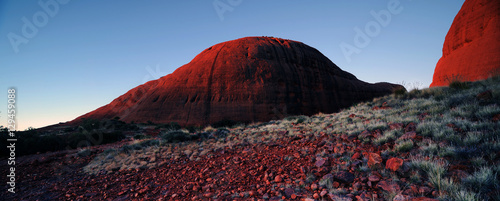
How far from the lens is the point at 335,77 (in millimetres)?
38188

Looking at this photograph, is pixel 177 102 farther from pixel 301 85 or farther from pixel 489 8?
pixel 489 8

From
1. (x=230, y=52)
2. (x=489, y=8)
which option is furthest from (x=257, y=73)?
(x=489, y=8)

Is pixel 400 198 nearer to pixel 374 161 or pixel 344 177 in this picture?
pixel 344 177

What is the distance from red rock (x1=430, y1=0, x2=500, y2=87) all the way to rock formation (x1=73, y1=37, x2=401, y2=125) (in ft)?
45.1

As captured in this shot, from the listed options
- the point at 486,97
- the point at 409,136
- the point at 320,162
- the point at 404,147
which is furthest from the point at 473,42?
the point at 320,162

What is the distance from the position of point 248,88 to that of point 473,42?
3153 centimetres

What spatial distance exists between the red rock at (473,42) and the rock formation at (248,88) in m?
13.8

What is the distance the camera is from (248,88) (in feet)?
103

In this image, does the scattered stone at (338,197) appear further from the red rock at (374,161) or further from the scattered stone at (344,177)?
the red rock at (374,161)

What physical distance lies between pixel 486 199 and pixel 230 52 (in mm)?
34923

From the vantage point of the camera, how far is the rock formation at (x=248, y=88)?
Answer: 30.0 metres

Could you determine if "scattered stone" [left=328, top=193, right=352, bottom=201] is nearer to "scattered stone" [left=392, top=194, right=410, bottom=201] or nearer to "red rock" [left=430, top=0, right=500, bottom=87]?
"scattered stone" [left=392, top=194, right=410, bottom=201]

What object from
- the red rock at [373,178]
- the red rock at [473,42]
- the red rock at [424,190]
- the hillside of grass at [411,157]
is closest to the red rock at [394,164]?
the hillside of grass at [411,157]

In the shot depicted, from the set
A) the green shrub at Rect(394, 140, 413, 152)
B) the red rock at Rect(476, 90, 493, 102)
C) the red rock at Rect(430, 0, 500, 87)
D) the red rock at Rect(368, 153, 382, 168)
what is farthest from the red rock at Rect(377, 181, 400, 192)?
the red rock at Rect(430, 0, 500, 87)
